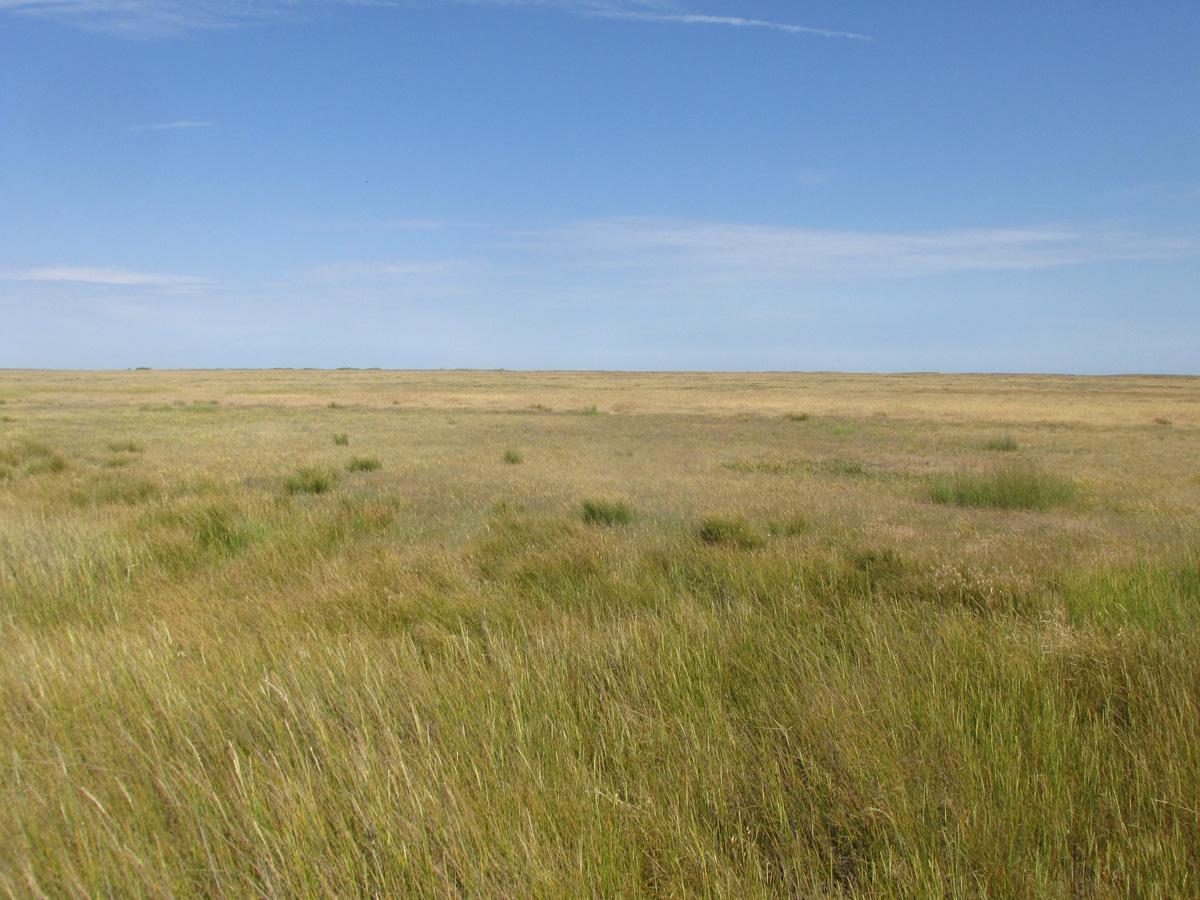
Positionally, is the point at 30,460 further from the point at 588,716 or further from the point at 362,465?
the point at 588,716

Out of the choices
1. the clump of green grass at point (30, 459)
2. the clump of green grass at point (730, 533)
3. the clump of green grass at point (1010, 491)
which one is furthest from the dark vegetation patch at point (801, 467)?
the clump of green grass at point (30, 459)

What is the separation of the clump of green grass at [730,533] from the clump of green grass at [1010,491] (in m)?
5.26

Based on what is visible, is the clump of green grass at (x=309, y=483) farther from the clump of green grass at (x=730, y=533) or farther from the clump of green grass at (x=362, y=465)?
the clump of green grass at (x=730, y=533)

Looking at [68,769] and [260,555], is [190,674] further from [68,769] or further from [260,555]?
[260,555]

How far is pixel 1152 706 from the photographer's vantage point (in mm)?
2926

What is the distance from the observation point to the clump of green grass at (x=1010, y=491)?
10.9 meters

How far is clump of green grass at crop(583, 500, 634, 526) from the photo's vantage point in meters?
8.86

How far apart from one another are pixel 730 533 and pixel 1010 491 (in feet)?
20.2

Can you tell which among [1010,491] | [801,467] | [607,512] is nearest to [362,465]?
[607,512]

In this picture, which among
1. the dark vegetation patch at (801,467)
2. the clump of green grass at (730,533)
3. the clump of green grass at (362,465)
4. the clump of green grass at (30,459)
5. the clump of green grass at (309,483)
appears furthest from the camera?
the dark vegetation patch at (801,467)

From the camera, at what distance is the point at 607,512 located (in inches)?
354

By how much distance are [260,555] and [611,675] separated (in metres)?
4.15

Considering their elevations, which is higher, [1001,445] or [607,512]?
[1001,445]

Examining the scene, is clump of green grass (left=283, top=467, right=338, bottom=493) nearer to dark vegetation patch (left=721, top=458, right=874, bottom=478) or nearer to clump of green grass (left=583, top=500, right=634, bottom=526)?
clump of green grass (left=583, top=500, right=634, bottom=526)
